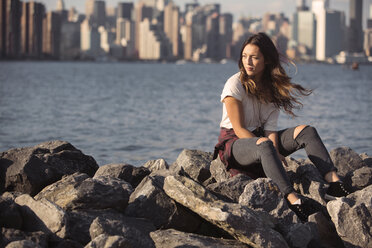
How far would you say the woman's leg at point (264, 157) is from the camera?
5.63m

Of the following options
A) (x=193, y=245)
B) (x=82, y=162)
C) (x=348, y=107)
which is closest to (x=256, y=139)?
(x=193, y=245)

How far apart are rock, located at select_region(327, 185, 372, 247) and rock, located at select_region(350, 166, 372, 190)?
3.70 ft

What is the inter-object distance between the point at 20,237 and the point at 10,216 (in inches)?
10.4

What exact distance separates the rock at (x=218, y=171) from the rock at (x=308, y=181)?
60 cm

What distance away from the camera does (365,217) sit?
529 centimetres

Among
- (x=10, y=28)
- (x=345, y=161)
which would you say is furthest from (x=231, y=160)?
(x=10, y=28)

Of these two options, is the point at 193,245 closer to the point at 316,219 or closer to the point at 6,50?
the point at 316,219

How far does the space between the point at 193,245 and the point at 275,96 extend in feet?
7.16

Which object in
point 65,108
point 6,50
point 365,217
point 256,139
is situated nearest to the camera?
point 365,217

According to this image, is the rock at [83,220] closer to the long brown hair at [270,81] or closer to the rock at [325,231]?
the rock at [325,231]

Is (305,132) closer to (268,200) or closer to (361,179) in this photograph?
(361,179)

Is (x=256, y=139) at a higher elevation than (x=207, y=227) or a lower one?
higher

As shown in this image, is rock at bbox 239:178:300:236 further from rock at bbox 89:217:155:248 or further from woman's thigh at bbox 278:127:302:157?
woman's thigh at bbox 278:127:302:157

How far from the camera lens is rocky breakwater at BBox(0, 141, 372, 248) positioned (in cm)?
482
